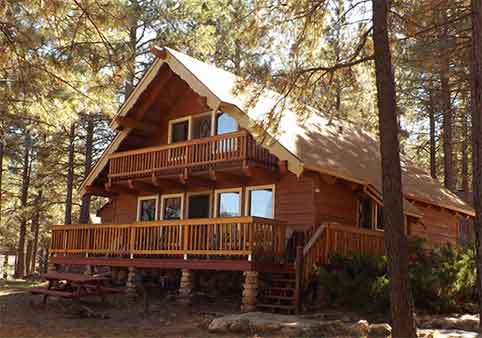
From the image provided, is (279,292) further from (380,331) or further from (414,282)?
(380,331)

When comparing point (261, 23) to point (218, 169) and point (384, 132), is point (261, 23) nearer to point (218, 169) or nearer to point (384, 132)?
point (384, 132)

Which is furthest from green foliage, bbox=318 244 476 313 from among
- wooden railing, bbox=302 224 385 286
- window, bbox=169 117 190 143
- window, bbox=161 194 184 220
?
window, bbox=169 117 190 143

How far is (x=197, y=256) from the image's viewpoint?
1617cm

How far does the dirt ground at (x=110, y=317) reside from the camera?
1122 cm

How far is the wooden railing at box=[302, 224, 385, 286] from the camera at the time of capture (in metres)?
13.7

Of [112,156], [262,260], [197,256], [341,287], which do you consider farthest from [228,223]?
[112,156]

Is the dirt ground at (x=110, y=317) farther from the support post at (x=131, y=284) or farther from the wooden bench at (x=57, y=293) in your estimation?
the wooden bench at (x=57, y=293)

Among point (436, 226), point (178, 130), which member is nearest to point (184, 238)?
point (178, 130)

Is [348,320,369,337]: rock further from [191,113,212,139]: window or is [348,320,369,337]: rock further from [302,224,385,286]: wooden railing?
[191,113,212,139]: window

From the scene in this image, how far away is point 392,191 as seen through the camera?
915 centimetres

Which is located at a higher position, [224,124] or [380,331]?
[224,124]

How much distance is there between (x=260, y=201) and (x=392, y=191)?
8.48 m

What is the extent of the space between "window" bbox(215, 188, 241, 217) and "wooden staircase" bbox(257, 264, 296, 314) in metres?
3.38

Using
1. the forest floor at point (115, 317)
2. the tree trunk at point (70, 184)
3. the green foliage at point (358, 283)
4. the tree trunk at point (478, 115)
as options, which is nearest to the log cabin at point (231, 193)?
the forest floor at point (115, 317)
